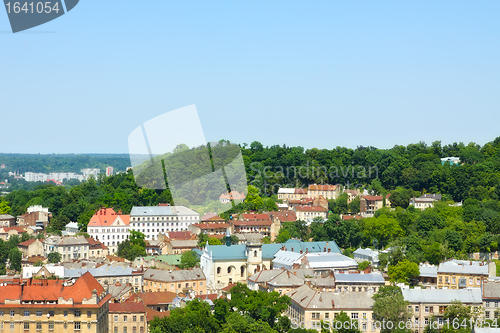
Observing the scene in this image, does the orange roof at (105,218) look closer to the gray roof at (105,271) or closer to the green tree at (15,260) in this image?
the green tree at (15,260)

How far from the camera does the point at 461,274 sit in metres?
31.5

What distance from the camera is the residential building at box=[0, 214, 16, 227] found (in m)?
57.6

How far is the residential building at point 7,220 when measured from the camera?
57559 mm

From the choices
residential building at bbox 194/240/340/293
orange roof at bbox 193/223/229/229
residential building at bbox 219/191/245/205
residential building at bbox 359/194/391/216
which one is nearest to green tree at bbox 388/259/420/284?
residential building at bbox 194/240/340/293

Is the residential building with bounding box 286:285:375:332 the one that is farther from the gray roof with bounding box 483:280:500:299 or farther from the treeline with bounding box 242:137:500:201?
the treeline with bounding box 242:137:500:201

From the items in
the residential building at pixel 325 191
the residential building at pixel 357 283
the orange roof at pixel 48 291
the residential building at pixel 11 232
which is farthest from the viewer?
the residential building at pixel 325 191

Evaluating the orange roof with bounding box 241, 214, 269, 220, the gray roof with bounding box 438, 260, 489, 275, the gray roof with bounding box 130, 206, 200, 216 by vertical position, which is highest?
the gray roof with bounding box 130, 206, 200, 216

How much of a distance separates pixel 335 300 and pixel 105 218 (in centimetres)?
2649

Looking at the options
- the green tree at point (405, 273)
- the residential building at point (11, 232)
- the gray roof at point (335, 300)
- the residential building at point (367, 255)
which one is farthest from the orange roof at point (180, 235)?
the gray roof at point (335, 300)

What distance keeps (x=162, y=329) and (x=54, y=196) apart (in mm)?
43468

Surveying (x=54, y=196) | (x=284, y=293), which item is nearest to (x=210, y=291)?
(x=284, y=293)

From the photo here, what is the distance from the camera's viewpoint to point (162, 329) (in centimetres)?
2381

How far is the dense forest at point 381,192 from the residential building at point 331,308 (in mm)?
9660

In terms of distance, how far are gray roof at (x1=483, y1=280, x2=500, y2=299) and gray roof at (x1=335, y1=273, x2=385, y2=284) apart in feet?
16.1
